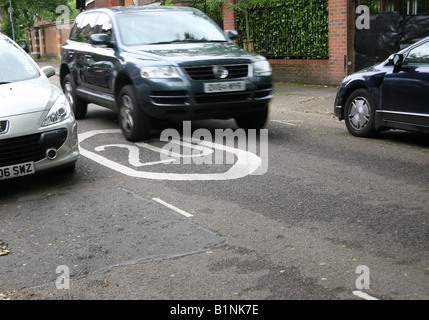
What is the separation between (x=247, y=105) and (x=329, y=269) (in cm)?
508

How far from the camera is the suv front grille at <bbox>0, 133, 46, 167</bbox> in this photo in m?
6.45

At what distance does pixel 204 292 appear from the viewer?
4035 millimetres

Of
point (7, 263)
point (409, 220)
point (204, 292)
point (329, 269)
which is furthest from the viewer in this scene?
point (409, 220)

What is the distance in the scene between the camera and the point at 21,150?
6.56m

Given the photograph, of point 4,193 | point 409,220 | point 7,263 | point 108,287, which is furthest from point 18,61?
point 409,220

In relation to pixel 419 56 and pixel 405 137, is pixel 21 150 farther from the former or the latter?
pixel 405 137

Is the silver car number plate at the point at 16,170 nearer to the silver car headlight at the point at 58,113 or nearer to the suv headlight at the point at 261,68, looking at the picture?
the silver car headlight at the point at 58,113

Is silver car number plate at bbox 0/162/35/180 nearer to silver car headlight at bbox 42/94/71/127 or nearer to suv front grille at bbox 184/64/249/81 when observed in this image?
silver car headlight at bbox 42/94/71/127

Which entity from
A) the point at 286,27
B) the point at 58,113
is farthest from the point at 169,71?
the point at 286,27

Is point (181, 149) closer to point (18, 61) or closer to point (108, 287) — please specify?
point (18, 61)

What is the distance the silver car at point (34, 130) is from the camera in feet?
21.3

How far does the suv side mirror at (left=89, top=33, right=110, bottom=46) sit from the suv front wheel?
3.43ft

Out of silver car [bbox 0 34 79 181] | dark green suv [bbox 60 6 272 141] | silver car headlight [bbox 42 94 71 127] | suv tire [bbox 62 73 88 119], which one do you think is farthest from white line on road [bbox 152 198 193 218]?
suv tire [bbox 62 73 88 119]

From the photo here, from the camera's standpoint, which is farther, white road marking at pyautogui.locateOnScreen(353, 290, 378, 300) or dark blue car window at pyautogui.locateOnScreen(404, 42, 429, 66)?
dark blue car window at pyautogui.locateOnScreen(404, 42, 429, 66)
